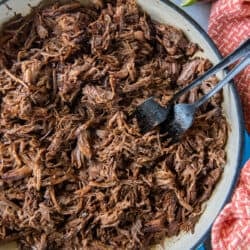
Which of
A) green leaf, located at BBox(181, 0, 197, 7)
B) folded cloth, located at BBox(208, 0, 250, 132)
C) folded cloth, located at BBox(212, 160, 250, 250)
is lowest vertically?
folded cloth, located at BBox(212, 160, 250, 250)

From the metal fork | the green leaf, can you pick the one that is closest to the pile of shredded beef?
the metal fork

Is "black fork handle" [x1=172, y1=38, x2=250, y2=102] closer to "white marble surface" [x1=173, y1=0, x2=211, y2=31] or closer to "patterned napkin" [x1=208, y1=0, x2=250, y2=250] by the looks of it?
"patterned napkin" [x1=208, y1=0, x2=250, y2=250]

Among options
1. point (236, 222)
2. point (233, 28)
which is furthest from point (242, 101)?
point (236, 222)

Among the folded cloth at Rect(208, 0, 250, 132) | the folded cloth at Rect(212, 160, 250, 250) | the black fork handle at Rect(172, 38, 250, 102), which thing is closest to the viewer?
the black fork handle at Rect(172, 38, 250, 102)

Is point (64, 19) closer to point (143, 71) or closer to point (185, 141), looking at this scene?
point (143, 71)

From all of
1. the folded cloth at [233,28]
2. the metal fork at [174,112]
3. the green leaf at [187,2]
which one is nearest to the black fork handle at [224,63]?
the metal fork at [174,112]

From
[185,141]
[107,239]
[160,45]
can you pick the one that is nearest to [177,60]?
[160,45]

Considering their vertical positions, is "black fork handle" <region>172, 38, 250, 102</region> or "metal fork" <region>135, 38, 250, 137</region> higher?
"black fork handle" <region>172, 38, 250, 102</region>
